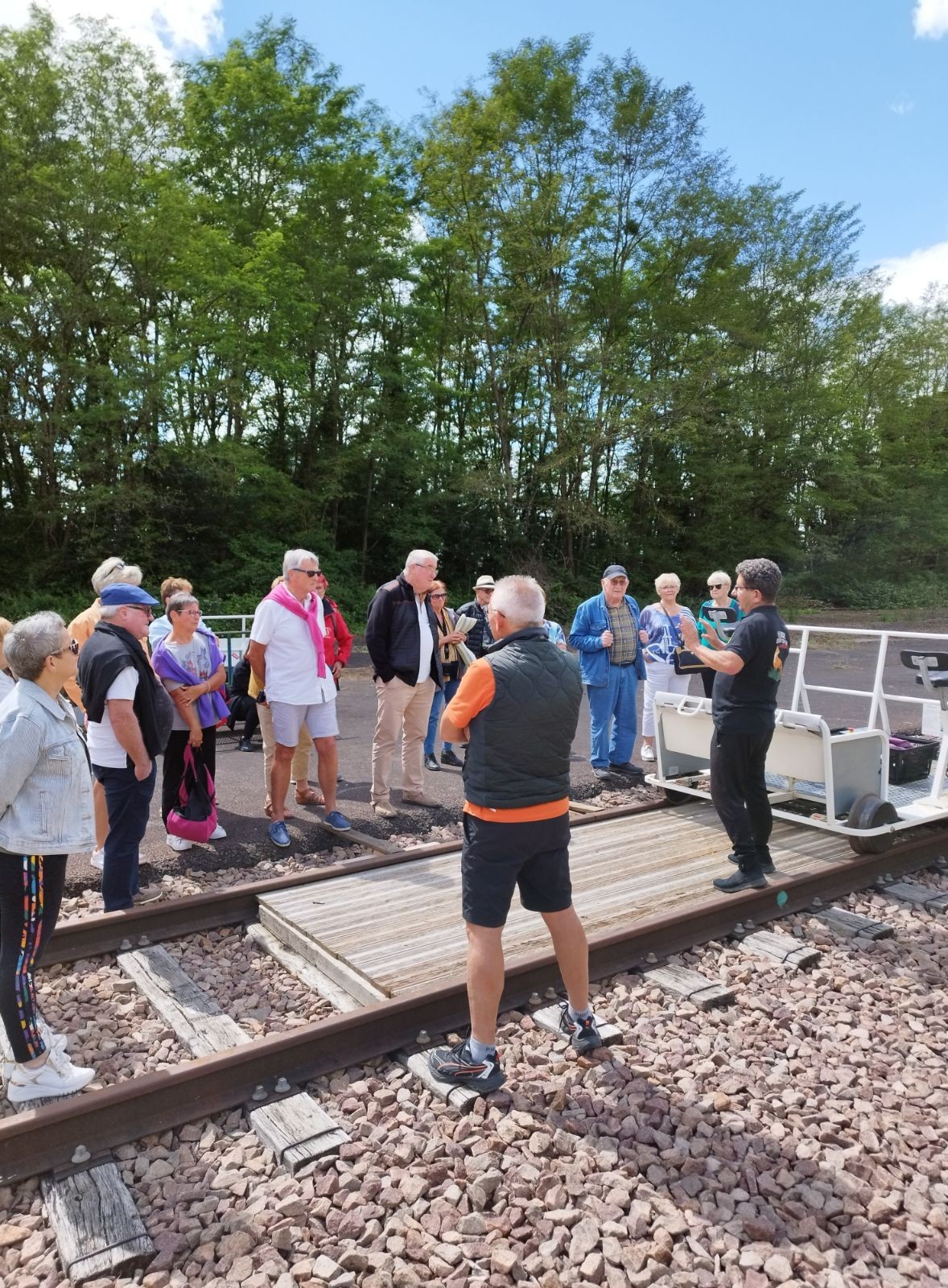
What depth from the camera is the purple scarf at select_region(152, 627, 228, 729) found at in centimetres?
587

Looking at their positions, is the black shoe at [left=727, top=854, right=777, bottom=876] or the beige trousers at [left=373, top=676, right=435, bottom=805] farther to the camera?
the beige trousers at [left=373, top=676, right=435, bottom=805]

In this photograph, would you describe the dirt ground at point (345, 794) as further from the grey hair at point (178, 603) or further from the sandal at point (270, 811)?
the grey hair at point (178, 603)

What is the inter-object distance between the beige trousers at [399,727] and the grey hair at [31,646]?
3.83m

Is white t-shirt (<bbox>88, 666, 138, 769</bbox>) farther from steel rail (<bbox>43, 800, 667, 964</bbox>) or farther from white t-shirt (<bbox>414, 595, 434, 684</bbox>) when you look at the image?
white t-shirt (<bbox>414, 595, 434, 684</bbox>)

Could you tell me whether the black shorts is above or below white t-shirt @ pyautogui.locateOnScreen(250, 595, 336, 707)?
below

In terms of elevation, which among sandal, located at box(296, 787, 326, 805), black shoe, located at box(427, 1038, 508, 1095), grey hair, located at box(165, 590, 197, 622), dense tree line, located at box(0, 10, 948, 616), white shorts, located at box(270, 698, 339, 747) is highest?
dense tree line, located at box(0, 10, 948, 616)

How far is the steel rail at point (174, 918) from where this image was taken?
4.57 meters

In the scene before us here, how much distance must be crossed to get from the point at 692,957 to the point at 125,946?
3.12 metres

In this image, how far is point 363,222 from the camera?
23.0 metres

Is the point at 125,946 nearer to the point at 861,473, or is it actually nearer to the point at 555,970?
the point at 555,970

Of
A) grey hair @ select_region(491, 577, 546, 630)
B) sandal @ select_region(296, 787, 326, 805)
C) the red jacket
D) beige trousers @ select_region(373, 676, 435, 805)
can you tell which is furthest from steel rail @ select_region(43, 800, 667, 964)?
grey hair @ select_region(491, 577, 546, 630)

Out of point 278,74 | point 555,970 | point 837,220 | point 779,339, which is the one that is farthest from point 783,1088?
point 837,220

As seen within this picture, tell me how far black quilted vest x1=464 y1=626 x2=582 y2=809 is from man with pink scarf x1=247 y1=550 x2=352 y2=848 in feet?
10.1

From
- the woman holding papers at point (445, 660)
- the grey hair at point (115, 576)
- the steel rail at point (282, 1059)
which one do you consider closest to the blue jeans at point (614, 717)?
the woman holding papers at point (445, 660)
